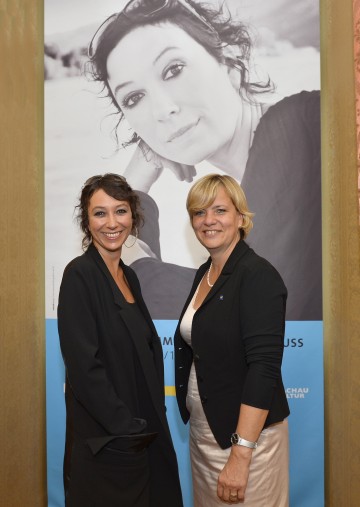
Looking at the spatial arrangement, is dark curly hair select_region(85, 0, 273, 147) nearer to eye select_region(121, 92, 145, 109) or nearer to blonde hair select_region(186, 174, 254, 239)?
eye select_region(121, 92, 145, 109)

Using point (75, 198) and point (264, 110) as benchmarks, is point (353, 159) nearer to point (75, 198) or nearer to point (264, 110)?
point (264, 110)

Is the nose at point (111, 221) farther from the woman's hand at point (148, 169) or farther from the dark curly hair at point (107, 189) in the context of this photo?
the woman's hand at point (148, 169)

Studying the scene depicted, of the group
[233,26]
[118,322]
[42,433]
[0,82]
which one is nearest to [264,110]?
[233,26]

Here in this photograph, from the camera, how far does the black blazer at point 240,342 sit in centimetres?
175

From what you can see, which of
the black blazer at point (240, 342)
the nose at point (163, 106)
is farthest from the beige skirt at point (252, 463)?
the nose at point (163, 106)

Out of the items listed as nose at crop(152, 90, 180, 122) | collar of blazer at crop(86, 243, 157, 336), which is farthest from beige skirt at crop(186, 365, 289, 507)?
nose at crop(152, 90, 180, 122)

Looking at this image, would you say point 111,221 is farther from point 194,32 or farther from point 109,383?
point 194,32

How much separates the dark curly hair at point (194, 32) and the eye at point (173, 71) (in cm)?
18

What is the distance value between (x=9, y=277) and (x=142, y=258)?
2.54 feet

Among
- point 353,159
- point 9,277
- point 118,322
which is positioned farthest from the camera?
point 9,277

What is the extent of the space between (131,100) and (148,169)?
418 millimetres

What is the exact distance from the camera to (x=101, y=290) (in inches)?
70.9

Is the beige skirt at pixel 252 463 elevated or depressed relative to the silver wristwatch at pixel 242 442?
depressed

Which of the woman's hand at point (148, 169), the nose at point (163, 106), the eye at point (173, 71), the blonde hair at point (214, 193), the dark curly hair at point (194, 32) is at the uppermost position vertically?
the dark curly hair at point (194, 32)
